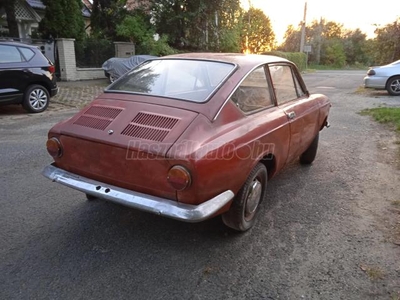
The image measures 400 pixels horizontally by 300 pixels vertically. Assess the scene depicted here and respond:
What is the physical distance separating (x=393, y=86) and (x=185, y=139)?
12.3m

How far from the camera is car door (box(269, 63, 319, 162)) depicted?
146 inches

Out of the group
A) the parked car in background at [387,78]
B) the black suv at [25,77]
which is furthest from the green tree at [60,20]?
the parked car in background at [387,78]

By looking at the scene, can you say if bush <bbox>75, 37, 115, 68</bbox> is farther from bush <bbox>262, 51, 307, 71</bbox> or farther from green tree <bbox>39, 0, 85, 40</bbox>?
bush <bbox>262, 51, 307, 71</bbox>

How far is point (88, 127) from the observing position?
2.88 metres

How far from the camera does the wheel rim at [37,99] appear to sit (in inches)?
325

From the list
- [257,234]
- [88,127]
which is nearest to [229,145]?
[257,234]

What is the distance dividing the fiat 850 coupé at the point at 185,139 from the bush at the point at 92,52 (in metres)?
13.3

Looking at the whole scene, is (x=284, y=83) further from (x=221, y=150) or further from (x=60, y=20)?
(x=60, y=20)

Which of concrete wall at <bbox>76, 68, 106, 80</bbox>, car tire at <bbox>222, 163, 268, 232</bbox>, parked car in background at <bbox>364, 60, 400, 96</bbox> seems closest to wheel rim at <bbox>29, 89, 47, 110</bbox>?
car tire at <bbox>222, 163, 268, 232</bbox>

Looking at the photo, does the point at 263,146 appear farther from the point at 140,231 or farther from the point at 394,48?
the point at 394,48

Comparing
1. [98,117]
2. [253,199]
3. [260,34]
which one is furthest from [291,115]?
[260,34]

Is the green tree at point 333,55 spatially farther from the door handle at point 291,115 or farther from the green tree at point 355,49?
the door handle at point 291,115

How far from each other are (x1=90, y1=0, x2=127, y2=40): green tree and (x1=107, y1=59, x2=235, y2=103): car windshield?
1607 centimetres

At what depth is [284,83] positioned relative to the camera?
3.95 m
